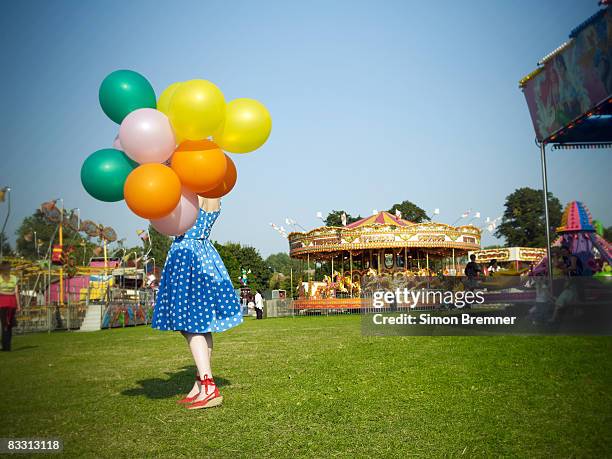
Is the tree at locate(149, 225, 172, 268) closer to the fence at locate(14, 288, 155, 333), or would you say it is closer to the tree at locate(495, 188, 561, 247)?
the tree at locate(495, 188, 561, 247)

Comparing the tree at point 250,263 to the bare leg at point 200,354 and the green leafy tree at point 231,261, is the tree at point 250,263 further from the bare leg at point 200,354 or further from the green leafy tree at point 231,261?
the bare leg at point 200,354

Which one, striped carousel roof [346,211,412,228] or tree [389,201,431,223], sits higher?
tree [389,201,431,223]

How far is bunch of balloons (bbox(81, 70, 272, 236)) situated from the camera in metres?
3.86

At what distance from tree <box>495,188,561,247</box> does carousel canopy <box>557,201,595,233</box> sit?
5629cm

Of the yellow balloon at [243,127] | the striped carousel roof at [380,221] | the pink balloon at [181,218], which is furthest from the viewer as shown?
the striped carousel roof at [380,221]

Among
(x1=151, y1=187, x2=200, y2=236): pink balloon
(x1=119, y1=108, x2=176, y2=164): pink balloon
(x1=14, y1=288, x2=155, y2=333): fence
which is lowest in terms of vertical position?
(x1=14, y1=288, x2=155, y2=333): fence

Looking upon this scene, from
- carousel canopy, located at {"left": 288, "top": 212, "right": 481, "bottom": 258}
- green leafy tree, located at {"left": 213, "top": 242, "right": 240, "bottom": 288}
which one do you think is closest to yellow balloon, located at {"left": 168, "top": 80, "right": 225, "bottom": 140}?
carousel canopy, located at {"left": 288, "top": 212, "right": 481, "bottom": 258}

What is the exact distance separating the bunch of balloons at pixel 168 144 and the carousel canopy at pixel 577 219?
20840 mm

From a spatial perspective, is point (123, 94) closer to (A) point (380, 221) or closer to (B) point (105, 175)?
(B) point (105, 175)

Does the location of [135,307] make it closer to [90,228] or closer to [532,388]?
[90,228]

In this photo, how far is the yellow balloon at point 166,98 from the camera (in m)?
4.18

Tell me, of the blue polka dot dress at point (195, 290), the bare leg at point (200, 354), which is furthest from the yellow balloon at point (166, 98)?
the bare leg at point (200, 354)

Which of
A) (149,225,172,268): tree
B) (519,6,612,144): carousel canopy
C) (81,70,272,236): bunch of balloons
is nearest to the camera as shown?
(81,70,272,236): bunch of balloons

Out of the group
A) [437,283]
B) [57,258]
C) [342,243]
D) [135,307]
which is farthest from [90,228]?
[437,283]
